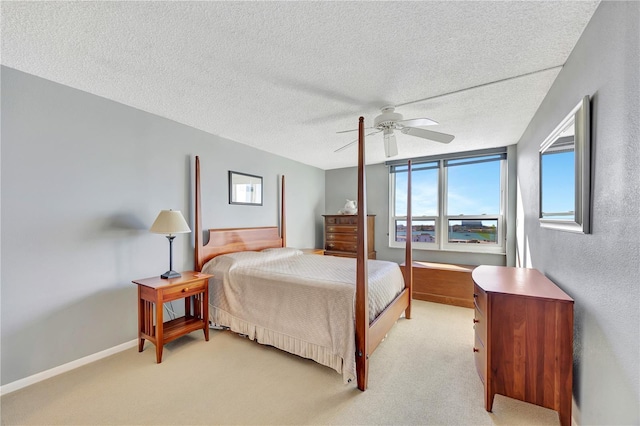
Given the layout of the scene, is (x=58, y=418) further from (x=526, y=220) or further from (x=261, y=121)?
(x=526, y=220)

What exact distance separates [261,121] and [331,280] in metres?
1.94

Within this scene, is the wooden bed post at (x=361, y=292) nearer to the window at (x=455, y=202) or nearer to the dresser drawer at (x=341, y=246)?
the dresser drawer at (x=341, y=246)

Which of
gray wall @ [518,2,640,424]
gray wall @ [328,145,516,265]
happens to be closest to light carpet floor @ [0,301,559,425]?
gray wall @ [518,2,640,424]

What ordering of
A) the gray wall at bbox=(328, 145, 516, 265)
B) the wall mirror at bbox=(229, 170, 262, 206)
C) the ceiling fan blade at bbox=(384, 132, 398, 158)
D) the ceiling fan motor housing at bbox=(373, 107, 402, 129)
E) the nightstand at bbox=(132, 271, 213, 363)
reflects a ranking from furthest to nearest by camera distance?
the gray wall at bbox=(328, 145, 516, 265), the wall mirror at bbox=(229, 170, 262, 206), the ceiling fan blade at bbox=(384, 132, 398, 158), the ceiling fan motor housing at bbox=(373, 107, 402, 129), the nightstand at bbox=(132, 271, 213, 363)

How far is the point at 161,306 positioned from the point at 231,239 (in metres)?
1.33

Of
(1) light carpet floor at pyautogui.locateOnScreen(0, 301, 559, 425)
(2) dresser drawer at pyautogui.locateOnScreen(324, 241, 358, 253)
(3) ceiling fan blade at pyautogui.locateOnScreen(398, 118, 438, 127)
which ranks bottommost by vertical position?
(1) light carpet floor at pyautogui.locateOnScreen(0, 301, 559, 425)

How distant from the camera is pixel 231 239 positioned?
11.5 feet

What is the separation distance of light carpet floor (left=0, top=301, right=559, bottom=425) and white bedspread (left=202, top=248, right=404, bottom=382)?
20 cm

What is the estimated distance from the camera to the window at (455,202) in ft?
13.6

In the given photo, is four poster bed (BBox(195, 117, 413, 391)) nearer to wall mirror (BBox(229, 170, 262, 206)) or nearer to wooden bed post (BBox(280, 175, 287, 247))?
wall mirror (BBox(229, 170, 262, 206))

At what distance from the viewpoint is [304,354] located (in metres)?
2.26

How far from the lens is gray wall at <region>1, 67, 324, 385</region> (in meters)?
1.91

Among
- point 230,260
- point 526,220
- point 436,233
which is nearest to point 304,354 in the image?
point 230,260

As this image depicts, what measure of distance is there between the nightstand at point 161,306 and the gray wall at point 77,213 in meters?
0.20
